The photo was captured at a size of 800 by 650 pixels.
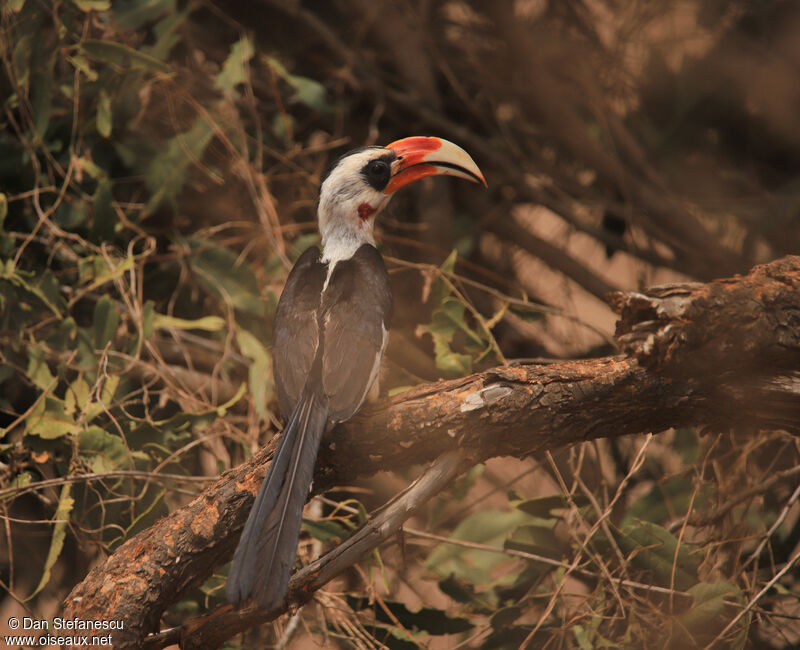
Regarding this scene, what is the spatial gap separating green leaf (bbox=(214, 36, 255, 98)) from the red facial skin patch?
1.05 metres

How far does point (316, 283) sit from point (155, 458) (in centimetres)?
79

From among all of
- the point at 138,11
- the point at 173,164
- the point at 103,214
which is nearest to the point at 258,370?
the point at 103,214

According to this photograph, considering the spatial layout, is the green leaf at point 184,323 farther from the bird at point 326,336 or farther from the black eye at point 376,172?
the black eye at point 376,172

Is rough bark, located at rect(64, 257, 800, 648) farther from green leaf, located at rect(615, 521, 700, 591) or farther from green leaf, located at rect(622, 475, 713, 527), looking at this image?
green leaf, located at rect(622, 475, 713, 527)

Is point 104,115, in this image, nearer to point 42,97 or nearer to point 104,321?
point 42,97

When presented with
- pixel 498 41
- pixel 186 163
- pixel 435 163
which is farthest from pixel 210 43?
pixel 435 163

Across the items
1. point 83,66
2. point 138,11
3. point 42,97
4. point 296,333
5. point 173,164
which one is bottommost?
point 296,333

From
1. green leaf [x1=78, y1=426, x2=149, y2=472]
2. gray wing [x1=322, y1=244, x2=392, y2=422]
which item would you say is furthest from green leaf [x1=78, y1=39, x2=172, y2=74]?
green leaf [x1=78, y1=426, x2=149, y2=472]

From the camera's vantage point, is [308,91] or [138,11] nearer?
[138,11]

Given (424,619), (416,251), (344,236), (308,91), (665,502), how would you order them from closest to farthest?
(424,619), (344,236), (665,502), (308,91), (416,251)

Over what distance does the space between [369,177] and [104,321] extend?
0.92 m

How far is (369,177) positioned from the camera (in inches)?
98.0

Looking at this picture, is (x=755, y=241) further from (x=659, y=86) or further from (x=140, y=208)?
(x=140, y=208)

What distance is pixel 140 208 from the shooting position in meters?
3.01
